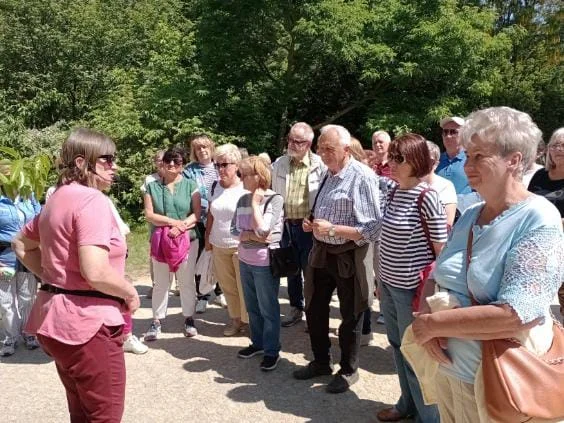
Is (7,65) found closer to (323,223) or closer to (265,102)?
(265,102)

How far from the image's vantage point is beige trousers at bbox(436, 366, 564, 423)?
1812 mm

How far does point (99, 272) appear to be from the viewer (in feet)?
7.34

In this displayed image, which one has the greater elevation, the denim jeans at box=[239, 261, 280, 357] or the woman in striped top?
the woman in striped top

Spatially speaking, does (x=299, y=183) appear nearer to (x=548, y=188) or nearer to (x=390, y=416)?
(x=548, y=188)

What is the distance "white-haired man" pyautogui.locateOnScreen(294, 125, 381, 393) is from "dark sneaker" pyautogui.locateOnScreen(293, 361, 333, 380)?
8.5 inches

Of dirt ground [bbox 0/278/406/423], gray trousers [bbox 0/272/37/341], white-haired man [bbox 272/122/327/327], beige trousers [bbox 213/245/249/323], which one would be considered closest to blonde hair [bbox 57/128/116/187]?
dirt ground [bbox 0/278/406/423]

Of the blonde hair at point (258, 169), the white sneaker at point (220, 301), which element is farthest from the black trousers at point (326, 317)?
the white sneaker at point (220, 301)

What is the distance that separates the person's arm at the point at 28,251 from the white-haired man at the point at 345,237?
174cm

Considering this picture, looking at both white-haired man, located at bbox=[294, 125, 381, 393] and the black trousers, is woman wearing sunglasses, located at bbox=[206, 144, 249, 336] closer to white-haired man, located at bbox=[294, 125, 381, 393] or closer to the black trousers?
the black trousers

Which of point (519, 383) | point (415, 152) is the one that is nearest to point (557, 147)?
point (415, 152)

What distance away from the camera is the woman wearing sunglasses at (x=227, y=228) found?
15.6 ft

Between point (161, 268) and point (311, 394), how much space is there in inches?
80.0

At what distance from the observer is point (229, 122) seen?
14.9 m

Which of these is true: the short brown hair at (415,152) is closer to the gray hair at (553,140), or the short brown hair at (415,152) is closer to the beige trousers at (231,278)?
the gray hair at (553,140)
